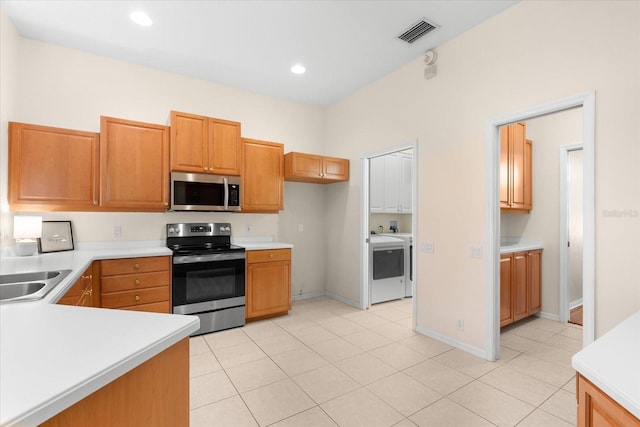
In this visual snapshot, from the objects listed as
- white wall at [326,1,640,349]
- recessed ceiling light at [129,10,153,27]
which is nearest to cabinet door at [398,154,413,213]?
white wall at [326,1,640,349]

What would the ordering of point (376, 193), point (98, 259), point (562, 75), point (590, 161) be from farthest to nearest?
point (376, 193), point (98, 259), point (562, 75), point (590, 161)

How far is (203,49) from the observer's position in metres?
3.20

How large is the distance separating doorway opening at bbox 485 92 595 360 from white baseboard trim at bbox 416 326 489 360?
74mm

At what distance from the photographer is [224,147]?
11.9 ft

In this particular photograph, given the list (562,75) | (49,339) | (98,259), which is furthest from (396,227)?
(49,339)

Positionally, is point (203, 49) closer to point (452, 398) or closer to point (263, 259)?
Result: point (263, 259)

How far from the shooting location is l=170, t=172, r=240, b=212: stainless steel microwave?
3.38 m

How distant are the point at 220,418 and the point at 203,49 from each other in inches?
133

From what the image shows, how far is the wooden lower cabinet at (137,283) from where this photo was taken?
112 inches

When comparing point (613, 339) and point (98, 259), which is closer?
point (613, 339)

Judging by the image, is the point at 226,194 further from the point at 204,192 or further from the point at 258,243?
the point at 258,243

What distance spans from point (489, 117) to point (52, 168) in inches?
161

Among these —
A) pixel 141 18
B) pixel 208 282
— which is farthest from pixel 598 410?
pixel 141 18

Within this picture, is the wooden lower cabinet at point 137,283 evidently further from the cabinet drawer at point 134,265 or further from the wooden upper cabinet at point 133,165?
the wooden upper cabinet at point 133,165
